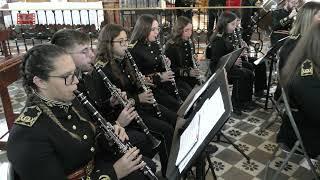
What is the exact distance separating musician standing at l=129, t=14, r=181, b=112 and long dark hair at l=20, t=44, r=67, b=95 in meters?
1.83

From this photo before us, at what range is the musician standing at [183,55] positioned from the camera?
3916 mm

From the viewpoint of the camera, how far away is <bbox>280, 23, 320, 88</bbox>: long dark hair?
234 centimetres

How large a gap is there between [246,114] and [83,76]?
8.61ft

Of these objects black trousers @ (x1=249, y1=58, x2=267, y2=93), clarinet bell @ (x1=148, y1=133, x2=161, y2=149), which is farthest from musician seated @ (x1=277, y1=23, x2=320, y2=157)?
black trousers @ (x1=249, y1=58, x2=267, y2=93)

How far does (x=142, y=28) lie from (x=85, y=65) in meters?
1.29

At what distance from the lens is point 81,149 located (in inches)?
70.1

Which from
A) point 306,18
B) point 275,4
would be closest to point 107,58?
point 306,18

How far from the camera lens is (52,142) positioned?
5.37 ft

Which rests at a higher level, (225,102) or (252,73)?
(225,102)

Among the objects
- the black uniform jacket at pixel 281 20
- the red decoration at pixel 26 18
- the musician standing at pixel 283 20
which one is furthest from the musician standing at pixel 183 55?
the red decoration at pixel 26 18

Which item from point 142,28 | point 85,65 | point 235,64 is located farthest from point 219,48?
point 85,65

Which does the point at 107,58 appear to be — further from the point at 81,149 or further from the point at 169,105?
the point at 81,149

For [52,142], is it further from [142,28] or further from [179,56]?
[179,56]

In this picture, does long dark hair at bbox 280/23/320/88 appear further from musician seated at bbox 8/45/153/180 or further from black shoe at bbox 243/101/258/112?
black shoe at bbox 243/101/258/112
